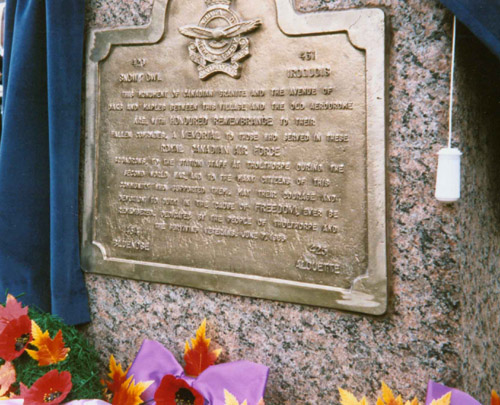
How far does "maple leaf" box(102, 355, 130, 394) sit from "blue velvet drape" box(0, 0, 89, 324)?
0.83 ft

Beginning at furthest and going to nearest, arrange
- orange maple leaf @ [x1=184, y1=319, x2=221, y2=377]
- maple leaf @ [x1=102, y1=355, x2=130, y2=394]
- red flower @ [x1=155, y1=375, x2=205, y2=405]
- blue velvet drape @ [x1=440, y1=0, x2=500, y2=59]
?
maple leaf @ [x1=102, y1=355, x2=130, y2=394]
orange maple leaf @ [x1=184, y1=319, x2=221, y2=377]
red flower @ [x1=155, y1=375, x2=205, y2=405]
blue velvet drape @ [x1=440, y1=0, x2=500, y2=59]

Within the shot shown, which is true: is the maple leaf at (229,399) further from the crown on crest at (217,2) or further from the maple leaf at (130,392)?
the crown on crest at (217,2)

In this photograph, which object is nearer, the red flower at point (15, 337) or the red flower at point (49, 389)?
the red flower at point (49, 389)

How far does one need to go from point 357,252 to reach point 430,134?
46 centimetres

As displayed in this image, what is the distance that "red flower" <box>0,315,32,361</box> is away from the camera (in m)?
1.90

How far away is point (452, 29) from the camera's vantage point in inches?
61.7

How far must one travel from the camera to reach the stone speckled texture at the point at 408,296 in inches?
63.4

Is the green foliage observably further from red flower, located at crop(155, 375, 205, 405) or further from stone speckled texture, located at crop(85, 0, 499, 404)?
stone speckled texture, located at crop(85, 0, 499, 404)

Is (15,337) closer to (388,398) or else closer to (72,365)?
(72,365)

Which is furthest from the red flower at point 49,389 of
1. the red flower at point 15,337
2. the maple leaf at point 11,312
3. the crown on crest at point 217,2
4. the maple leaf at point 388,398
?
the crown on crest at point 217,2

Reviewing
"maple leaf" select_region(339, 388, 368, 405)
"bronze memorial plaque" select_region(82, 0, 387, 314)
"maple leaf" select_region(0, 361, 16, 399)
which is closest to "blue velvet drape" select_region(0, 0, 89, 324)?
"bronze memorial plaque" select_region(82, 0, 387, 314)

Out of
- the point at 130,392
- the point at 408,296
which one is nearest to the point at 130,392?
the point at 130,392

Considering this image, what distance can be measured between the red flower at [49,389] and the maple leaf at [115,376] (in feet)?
1.04

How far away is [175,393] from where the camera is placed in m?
1.90
